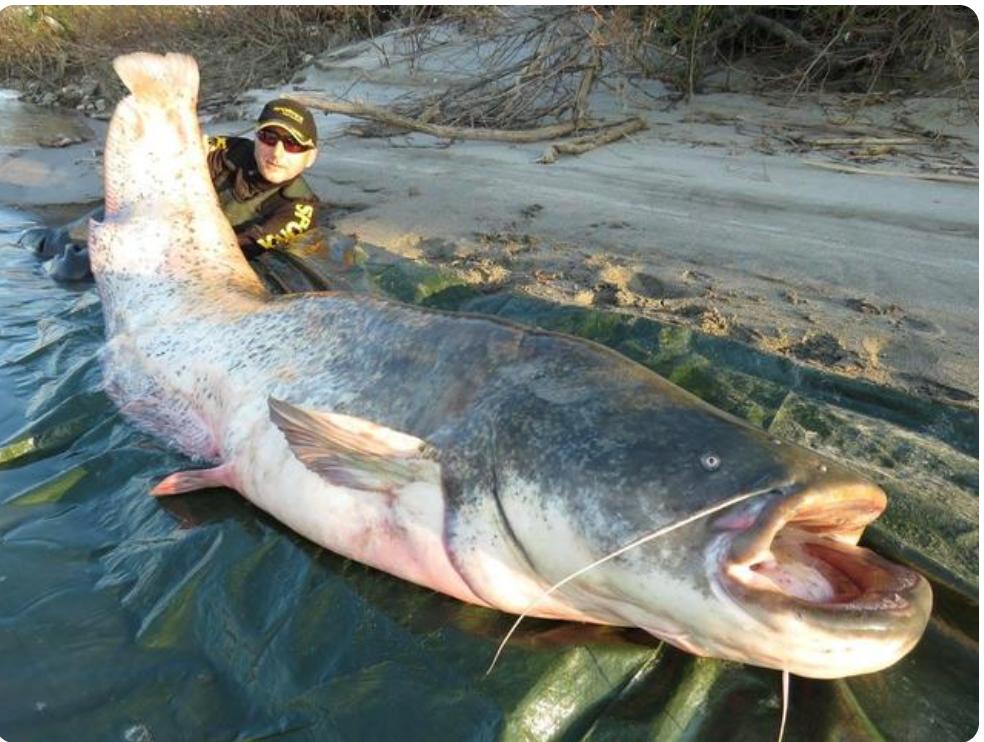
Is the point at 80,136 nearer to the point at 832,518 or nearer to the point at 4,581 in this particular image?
the point at 4,581

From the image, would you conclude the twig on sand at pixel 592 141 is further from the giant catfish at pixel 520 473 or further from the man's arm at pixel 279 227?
the giant catfish at pixel 520 473

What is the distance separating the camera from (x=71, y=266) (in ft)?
16.2

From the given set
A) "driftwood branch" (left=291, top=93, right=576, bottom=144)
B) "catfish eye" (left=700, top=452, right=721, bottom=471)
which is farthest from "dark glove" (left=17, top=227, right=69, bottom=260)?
"catfish eye" (left=700, top=452, right=721, bottom=471)

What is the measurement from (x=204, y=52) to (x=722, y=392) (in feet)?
44.7

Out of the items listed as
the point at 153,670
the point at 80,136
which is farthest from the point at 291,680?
the point at 80,136

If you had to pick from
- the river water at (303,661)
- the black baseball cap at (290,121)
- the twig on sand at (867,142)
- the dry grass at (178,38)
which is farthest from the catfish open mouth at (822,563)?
the dry grass at (178,38)

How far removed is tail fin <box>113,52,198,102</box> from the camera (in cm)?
399

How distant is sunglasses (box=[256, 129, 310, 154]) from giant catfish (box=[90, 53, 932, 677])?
5.38ft

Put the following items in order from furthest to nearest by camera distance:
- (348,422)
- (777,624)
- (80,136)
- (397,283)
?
(80,136), (397,283), (348,422), (777,624)

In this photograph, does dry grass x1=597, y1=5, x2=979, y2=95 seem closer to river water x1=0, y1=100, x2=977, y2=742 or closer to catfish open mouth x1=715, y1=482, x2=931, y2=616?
river water x1=0, y1=100, x2=977, y2=742

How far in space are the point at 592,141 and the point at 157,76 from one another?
3910 millimetres

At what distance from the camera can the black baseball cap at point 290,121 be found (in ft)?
15.1

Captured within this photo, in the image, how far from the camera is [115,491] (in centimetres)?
288

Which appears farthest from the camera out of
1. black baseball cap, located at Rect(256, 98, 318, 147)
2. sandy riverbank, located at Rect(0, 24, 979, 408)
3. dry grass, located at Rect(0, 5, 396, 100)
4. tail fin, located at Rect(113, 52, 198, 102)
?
dry grass, located at Rect(0, 5, 396, 100)
